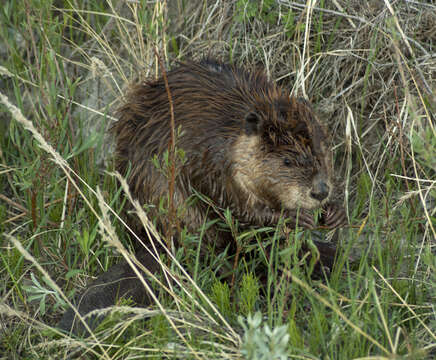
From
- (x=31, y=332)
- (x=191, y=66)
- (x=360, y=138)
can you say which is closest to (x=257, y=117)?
(x=191, y=66)

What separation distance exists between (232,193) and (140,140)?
44cm

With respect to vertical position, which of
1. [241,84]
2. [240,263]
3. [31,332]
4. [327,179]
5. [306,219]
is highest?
[241,84]

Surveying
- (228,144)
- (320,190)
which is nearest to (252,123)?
(228,144)

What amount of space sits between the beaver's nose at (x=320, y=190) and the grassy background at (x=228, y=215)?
0.15 meters

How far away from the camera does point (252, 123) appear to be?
221 centimetres

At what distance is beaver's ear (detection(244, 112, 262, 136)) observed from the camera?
219 cm

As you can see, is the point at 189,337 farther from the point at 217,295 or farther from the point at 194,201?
the point at 194,201

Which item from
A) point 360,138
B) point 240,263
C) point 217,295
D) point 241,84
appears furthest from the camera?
point 360,138

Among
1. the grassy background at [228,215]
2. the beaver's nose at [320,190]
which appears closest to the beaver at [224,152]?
the beaver's nose at [320,190]

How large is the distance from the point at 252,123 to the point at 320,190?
0.34 m

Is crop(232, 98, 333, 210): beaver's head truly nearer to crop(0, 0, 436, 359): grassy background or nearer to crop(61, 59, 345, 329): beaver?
crop(61, 59, 345, 329): beaver

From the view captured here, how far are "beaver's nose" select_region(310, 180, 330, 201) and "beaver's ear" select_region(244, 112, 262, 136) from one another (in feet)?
0.95

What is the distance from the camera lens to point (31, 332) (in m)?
2.16

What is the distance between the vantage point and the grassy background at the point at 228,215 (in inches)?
71.4
